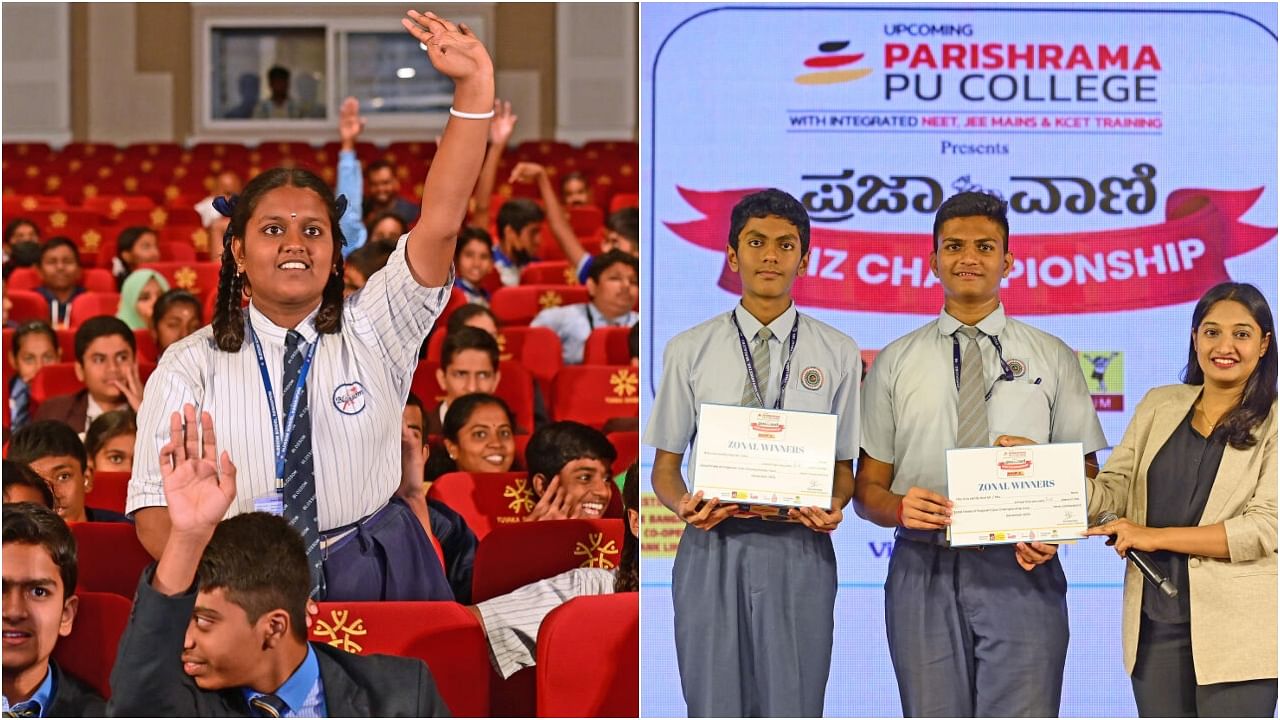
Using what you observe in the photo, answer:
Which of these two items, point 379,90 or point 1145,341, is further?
point 379,90

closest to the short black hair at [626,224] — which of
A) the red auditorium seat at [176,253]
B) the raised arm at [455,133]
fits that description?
the red auditorium seat at [176,253]

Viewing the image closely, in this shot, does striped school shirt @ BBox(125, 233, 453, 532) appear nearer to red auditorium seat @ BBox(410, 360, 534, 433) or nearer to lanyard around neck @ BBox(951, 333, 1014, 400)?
lanyard around neck @ BBox(951, 333, 1014, 400)

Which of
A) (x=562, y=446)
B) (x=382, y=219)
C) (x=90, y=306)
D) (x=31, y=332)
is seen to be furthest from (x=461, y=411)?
(x=90, y=306)

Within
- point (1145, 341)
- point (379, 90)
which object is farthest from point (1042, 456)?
point (379, 90)

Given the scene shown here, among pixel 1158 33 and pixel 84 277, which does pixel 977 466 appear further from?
pixel 84 277

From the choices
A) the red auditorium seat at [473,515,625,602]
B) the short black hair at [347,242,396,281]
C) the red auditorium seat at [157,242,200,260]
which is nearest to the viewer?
the red auditorium seat at [473,515,625,602]

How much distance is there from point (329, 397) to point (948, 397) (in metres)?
1.00

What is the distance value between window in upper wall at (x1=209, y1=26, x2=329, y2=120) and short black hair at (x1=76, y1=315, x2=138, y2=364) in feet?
24.0

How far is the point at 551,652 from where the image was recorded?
8.25ft

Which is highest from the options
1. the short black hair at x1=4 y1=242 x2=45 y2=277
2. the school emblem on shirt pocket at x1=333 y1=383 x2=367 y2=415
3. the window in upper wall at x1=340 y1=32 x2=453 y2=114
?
the window in upper wall at x1=340 y1=32 x2=453 y2=114

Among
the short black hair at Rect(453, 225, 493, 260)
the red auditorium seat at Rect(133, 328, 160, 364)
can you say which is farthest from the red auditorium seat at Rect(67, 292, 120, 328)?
the short black hair at Rect(453, 225, 493, 260)

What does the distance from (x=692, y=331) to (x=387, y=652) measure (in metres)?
0.72

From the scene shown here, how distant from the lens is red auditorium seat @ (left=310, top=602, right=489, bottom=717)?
2498mm

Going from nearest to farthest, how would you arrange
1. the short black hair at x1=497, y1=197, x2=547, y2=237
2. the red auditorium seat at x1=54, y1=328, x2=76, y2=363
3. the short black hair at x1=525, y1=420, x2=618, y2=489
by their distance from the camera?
the short black hair at x1=525, y1=420, x2=618, y2=489
the red auditorium seat at x1=54, y1=328, x2=76, y2=363
the short black hair at x1=497, y1=197, x2=547, y2=237
